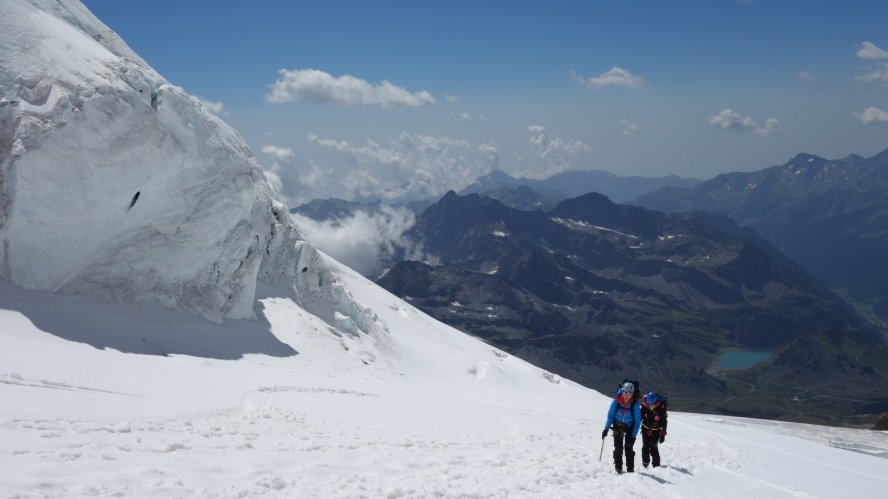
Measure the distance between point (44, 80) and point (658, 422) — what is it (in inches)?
1274

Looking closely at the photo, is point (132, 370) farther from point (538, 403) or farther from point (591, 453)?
point (538, 403)

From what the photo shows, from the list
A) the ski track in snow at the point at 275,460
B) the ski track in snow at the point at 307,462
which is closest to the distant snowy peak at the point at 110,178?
the ski track in snow at the point at 307,462

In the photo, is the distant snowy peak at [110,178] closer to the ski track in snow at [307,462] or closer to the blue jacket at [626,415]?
the ski track in snow at [307,462]

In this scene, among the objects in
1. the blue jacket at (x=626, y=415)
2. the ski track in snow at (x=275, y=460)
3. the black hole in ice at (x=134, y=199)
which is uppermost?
the black hole in ice at (x=134, y=199)

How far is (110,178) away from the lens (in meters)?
29.5

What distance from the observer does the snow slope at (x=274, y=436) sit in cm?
1170

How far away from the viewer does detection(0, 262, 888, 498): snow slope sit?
11695 millimetres

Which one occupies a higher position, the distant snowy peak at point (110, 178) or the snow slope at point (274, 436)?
the distant snowy peak at point (110, 178)

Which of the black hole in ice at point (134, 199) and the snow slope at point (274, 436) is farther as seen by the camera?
the black hole in ice at point (134, 199)

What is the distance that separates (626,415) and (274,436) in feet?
35.0

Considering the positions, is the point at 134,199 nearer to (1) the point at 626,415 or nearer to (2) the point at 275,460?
(2) the point at 275,460

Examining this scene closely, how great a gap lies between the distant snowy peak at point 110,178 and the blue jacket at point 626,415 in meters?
26.9

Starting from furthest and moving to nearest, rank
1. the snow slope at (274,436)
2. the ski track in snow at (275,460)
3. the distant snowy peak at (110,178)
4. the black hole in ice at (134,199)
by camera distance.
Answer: the black hole in ice at (134,199), the distant snowy peak at (110,178), the snow slope at (274,436), the ski track in snow at (275,460)

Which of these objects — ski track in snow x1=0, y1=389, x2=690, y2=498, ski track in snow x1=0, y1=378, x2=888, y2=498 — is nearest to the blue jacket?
ski track in snow x1=0, y1=378, x2=888, y2=498
